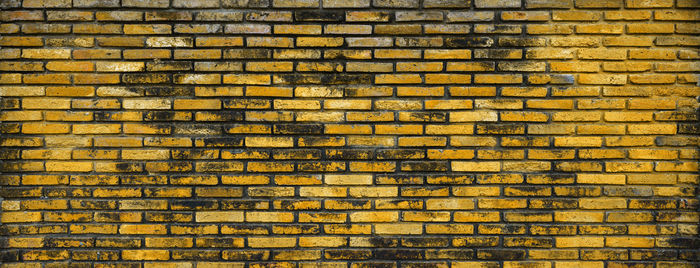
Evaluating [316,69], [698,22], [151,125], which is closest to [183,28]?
[151,125]

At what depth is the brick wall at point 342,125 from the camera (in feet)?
7.63

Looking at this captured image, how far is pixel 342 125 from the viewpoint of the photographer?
2.34 meters

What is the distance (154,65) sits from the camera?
7.64 feet

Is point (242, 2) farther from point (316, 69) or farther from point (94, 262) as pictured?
point (94, 262)

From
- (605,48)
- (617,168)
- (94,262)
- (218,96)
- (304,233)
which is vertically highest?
(605,48)

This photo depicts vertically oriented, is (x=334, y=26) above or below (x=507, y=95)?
above

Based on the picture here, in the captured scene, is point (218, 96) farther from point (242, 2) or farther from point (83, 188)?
point (83, 188)

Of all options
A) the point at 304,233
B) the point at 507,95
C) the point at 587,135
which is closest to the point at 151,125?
the point at 304,233

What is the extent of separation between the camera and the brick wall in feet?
7.63

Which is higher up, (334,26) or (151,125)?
(334,26)

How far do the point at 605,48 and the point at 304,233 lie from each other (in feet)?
7.19

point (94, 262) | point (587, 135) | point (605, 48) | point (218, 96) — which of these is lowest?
point (94, 262)

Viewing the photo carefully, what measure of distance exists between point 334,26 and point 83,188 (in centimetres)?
185

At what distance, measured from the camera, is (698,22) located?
2.32m
